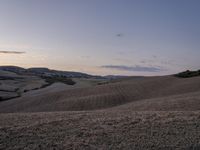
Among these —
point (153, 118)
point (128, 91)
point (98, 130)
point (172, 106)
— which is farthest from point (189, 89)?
point (98, 130)

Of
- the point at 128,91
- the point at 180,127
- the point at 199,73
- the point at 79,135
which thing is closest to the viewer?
the point at 79,135

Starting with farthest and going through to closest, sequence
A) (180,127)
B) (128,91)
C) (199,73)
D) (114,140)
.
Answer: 1. (199,73)
2. (128,91)
3. (180,127)
4. (114,140)

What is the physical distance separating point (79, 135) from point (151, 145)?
2.15 m

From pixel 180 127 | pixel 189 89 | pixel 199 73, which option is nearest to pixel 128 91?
pixel 189 89

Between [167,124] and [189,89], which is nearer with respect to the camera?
[167,124]

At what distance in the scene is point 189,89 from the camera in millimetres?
32344

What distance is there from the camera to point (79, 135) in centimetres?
900

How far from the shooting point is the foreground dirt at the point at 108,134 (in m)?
8.00

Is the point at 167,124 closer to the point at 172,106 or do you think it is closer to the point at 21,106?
the point at 172,106

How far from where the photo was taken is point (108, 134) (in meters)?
8.92

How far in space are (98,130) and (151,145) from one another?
2.06 m

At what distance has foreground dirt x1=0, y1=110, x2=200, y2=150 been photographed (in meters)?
8.00

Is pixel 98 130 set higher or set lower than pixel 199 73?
lower

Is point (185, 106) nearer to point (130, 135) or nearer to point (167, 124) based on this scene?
point (167, 124)
